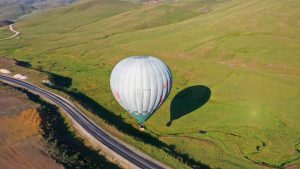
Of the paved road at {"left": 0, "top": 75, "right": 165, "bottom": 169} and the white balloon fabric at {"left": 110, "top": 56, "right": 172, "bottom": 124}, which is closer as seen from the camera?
the paved road at {"left": 0, "top": 75, "right": 165, "bottom": 169}

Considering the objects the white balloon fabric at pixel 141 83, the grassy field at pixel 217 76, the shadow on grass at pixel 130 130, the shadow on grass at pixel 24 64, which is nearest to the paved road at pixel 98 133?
the grassy field at pixel 217 76

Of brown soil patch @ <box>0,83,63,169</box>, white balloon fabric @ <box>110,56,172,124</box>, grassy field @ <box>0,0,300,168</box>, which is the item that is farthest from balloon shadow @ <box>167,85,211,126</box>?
brown soil patch @ <box>0,83,63,169</box>

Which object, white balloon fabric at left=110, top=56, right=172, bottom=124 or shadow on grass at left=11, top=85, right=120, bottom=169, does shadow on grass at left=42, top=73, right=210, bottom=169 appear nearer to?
white balloon fabric at left=110, top=56, right=172, bottom=124

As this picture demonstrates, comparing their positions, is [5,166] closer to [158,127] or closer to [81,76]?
[158,127]

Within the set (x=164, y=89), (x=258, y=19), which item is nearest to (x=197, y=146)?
(x=164, y=89)

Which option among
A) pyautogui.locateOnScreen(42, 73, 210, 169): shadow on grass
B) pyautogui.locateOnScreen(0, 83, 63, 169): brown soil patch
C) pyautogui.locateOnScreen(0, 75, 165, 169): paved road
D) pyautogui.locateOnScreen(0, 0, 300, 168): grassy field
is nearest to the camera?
pyautogui.locateOnScreen(0, 83, 63, 169): brown soil patch

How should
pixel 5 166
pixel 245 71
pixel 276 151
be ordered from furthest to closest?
pixel 245 71, pixel 276 151, pixel 5 166
